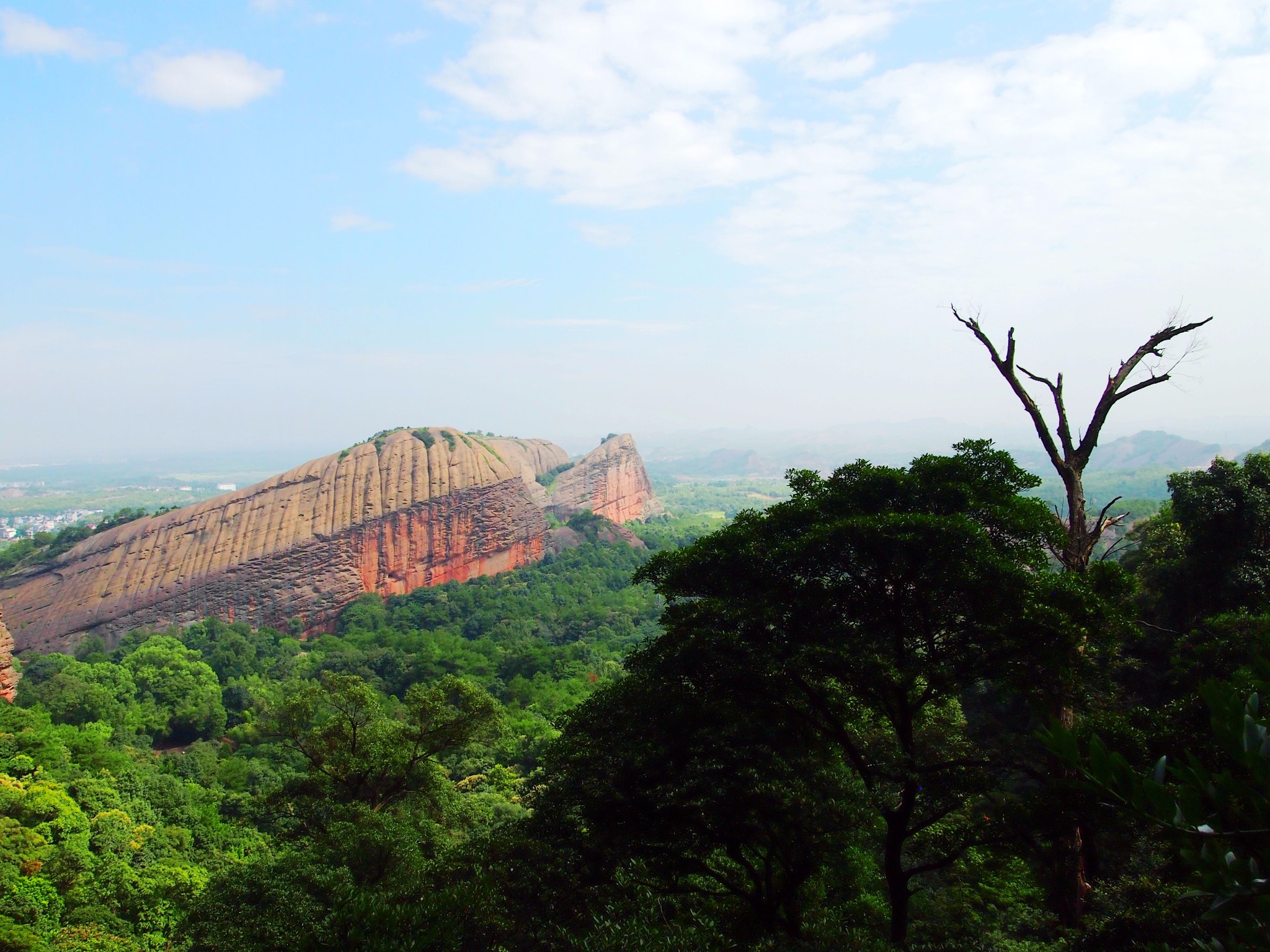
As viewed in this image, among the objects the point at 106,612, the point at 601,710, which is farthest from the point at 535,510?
the point at 601,710

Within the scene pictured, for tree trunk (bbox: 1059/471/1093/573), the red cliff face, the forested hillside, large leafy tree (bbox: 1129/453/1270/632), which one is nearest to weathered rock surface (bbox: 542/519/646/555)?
the red cliff face

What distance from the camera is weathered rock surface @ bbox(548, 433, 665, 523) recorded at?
220 ft

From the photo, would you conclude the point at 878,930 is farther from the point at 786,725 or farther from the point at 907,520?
the point at 907,520

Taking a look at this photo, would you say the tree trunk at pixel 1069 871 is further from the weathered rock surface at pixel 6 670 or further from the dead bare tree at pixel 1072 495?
the weathered rock surface at pixel 6 670

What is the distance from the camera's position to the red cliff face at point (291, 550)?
35.2 metres

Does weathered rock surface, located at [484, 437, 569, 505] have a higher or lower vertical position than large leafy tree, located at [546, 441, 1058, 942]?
higher

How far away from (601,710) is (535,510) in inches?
1656

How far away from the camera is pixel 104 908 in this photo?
12469 millimetres

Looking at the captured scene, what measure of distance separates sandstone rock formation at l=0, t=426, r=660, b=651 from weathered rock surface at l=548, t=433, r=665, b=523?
18701 millimetres

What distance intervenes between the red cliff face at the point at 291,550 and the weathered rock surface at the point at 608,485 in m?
21.3

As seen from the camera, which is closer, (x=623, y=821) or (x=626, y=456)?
(x=623, y=821)

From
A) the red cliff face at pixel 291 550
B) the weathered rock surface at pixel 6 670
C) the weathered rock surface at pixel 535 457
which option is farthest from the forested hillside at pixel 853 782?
the weathered rock surface at pixel 535 457

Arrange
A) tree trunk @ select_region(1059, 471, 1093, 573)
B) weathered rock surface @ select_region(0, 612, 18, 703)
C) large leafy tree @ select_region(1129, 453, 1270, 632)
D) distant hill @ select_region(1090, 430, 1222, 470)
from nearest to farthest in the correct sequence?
tree trunk @ select_region(1059, 471, 1093, 573)
large leafy tree @ select_region(1129, 453, 1270, 632)
weathered rock surface @ select_region(0, 612, 18, 703)
distant hill @ select_region(1090, 430, 1222, 470)

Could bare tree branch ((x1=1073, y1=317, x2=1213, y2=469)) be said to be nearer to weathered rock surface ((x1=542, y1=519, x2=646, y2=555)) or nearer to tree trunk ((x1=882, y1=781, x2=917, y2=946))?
tree trunk ((x1=882, y1=781, x2=917, y2=946))
